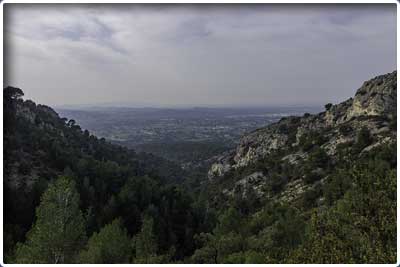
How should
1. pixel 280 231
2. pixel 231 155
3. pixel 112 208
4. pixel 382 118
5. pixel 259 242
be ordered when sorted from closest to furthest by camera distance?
pixel 259 242 → pixel 280 231 → pixel 112 208 → pixel 382 118 → pixel 231 155

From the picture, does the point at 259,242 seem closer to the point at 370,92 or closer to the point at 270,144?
the point at 370,92

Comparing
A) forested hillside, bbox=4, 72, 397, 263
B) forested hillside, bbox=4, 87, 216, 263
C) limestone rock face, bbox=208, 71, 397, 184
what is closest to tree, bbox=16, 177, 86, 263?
forested hillside, bbox=4, 72, 397, 263

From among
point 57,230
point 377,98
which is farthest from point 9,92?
point 377,98

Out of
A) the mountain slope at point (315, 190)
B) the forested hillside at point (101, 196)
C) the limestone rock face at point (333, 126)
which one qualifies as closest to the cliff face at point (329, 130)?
the limestone rock face at point (333, 126)

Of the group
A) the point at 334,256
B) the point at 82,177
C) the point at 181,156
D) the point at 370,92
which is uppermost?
the point at 370,92

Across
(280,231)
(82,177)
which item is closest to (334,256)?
(280,231)

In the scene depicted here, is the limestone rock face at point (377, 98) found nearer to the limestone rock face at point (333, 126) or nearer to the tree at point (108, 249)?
the limestone rock face at point (333, 126)

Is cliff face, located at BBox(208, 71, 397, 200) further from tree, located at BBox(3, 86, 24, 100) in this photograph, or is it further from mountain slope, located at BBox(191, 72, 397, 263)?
tree, located at BBox(3, 86, 24, 100)
